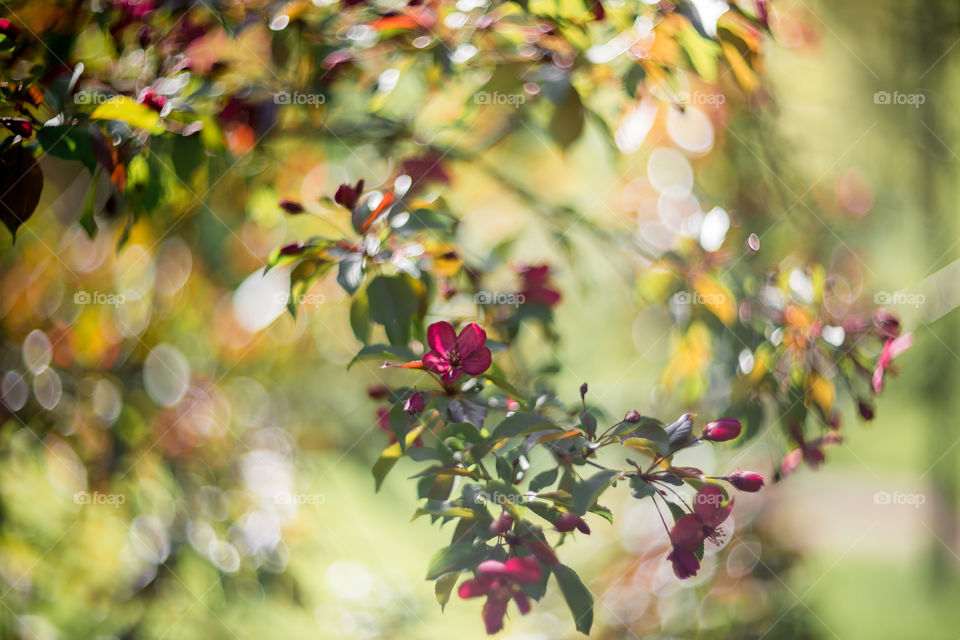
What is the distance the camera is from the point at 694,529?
542mm

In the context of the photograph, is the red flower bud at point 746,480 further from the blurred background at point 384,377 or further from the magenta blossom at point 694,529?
the blurred background at point 384,377

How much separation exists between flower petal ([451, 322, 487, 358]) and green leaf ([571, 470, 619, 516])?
15cm

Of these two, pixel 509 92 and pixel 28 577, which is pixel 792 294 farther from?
pixel 28 577

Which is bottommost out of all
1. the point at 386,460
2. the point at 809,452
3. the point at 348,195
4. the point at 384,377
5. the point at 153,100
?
the point at 384,377

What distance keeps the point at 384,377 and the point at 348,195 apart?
82 cm

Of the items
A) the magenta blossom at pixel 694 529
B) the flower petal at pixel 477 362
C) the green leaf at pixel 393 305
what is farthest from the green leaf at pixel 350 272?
the magenta blossom at pixel 694 529

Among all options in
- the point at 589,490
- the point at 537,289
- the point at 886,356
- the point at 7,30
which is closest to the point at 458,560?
the point at 589,490

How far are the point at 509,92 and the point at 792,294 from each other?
42 centimetres

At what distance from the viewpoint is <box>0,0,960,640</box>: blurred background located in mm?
1081

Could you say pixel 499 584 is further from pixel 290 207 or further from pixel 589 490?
pixel 290 207

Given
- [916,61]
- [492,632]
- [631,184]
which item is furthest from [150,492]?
[916,61]

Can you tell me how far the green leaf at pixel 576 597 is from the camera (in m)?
0.54

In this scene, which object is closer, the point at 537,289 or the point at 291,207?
the point at 291,207

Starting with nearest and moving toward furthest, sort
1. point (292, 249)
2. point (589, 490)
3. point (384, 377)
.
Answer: point (589, 490), point (292, 249), point (384, 377)
